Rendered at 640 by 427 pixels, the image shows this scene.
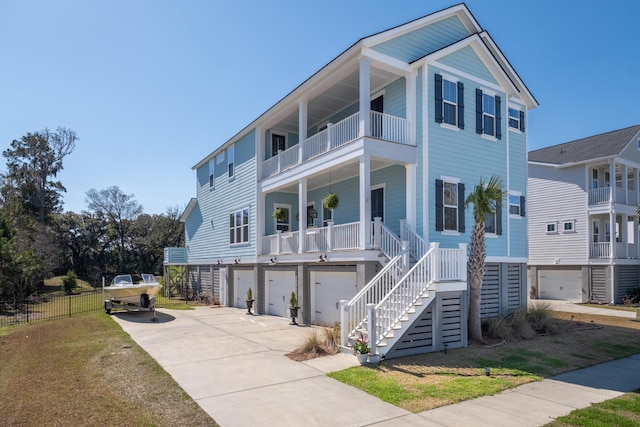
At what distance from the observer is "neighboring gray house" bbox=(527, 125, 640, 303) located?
24500 millimetres

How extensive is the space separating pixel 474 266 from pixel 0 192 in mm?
49249

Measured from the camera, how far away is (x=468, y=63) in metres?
15.0

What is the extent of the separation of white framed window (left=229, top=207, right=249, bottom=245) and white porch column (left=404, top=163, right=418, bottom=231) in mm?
9325

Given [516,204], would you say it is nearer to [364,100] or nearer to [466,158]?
[466,158]

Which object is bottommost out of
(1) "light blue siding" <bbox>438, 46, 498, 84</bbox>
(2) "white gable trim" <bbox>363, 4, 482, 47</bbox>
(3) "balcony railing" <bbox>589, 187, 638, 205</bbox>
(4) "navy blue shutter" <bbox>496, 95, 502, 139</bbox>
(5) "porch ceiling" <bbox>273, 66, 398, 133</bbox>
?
(3) "balcony railing" <bbox>589, 187, 638, 205</bbox>

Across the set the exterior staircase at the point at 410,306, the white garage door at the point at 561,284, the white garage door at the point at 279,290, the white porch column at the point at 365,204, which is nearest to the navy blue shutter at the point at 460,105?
the white porch column at the point at 365,204

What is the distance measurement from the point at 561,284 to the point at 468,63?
18.2 m

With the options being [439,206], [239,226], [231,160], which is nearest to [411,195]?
[439,206]

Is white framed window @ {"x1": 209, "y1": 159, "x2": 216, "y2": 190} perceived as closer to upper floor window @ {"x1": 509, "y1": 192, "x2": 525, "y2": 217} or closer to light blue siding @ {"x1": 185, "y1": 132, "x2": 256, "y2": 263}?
light blue siding @ {"x1": 185, "y1": 132, "x2": 256, "y2": 263}

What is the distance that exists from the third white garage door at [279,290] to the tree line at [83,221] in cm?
2922

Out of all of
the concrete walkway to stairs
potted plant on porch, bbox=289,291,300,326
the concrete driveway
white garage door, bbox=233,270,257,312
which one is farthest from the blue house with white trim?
the concrete walkway to stairs

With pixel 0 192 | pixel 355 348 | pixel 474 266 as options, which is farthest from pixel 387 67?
pixel 0 192

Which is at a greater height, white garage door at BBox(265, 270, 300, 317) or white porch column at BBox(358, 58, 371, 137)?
white porch column at BBox(358, 58, 371, 137)

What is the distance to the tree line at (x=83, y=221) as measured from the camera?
4481 centimetres
